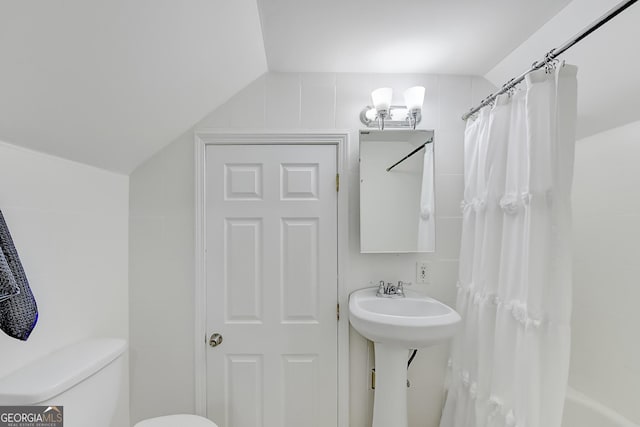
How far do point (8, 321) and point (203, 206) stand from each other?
895 mm

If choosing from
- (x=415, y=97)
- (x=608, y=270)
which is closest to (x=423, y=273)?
(x=608, y=270)

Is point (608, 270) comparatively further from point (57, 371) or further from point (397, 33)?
point (57, 371)

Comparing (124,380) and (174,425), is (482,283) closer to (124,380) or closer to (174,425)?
(174,425)

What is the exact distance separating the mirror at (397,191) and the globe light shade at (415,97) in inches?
5.0

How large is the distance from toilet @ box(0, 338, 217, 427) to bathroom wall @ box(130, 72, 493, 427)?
0.35 meters

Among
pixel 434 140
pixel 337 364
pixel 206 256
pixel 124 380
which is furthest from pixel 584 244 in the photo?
pixel 124 380

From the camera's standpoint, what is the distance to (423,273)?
5.62 ft

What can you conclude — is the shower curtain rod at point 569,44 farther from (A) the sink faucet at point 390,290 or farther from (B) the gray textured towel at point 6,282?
(B) the gray textured towel at point 6,282

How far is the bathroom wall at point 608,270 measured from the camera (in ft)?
4.49

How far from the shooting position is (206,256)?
1685mm

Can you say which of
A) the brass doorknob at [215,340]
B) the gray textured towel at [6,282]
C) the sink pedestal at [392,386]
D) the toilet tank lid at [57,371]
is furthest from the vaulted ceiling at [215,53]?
the sink pedestal at [392,386]

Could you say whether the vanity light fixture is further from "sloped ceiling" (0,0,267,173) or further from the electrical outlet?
the electrical outlet

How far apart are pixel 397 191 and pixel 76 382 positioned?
5.07 feet

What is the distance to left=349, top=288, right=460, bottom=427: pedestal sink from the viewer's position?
131 cm
